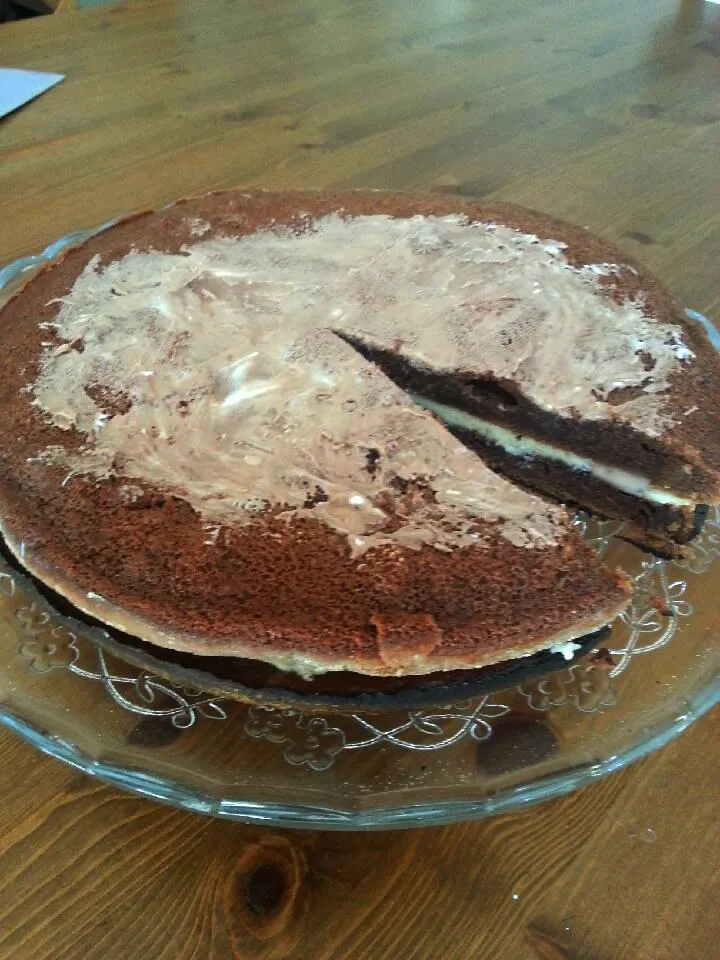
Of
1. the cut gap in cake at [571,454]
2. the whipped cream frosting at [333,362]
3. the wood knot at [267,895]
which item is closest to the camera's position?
the wood knot at [267,895]

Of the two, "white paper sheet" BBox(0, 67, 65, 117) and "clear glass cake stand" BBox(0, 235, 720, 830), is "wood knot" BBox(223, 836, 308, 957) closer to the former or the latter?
"clear glass cake stand" BBox(0, 235, 720, 830)

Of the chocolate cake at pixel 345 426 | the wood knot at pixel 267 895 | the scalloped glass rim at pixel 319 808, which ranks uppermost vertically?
the chocolate cake at pixel 345 426

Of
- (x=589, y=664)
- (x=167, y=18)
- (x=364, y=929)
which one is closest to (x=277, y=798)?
(x=364, y=929)

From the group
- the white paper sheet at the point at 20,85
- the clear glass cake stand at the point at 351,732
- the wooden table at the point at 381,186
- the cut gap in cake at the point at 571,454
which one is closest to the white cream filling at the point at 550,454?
the cut gap in cake at the point at 571,454

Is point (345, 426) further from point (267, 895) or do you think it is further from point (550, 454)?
point (267, 895)

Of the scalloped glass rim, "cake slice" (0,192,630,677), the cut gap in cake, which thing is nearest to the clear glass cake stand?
the scalloped glass rim

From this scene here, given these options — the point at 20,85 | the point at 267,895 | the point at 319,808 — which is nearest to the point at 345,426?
the point at 319,808

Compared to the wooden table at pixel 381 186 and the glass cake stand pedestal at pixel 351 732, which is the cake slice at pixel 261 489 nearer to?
the glass cake stand pedestal at pixel 351 732
